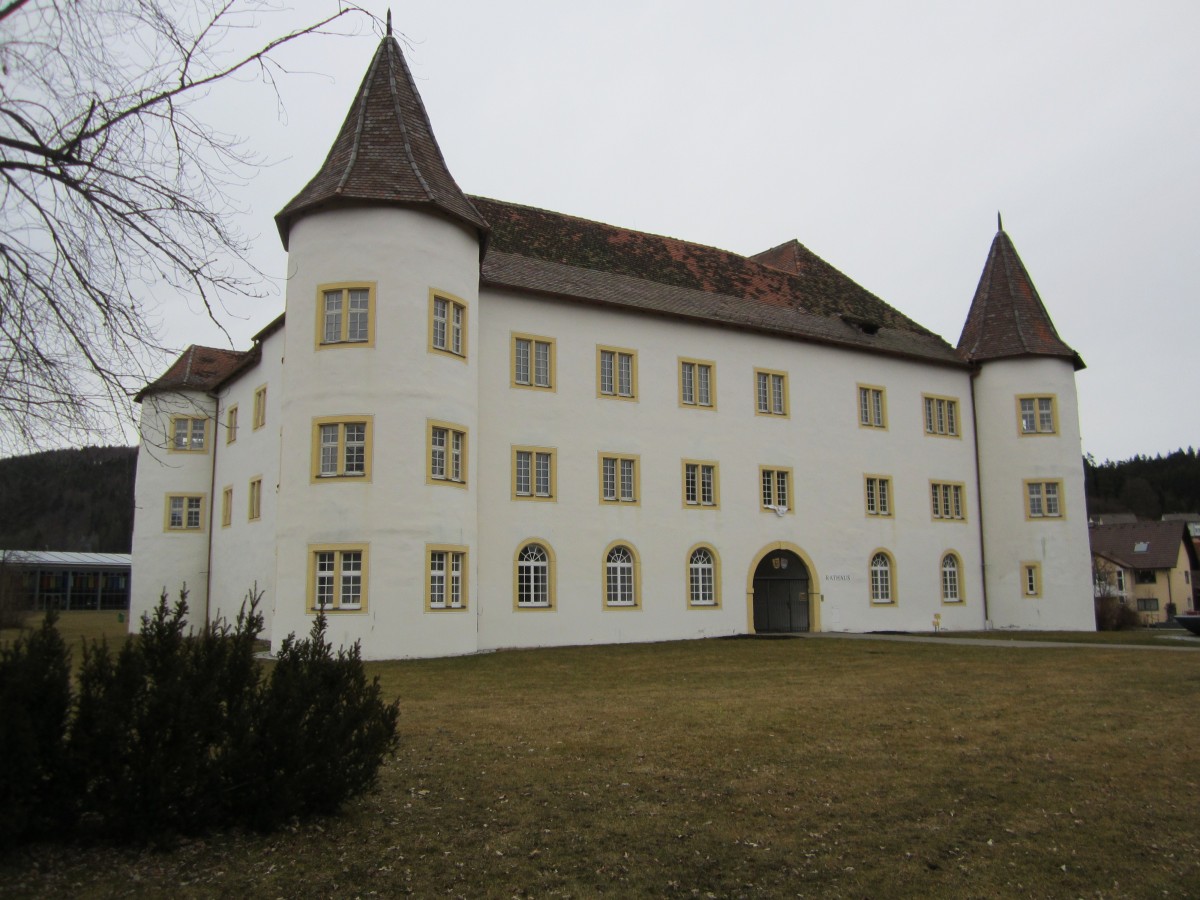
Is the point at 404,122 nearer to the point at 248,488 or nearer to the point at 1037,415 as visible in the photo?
the point at 248,488

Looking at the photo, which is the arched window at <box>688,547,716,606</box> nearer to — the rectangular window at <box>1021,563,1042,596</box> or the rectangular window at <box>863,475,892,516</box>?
the rectangular window at <box>863,475,892,516</box>

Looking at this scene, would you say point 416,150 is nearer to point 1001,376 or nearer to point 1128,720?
point 1128,720

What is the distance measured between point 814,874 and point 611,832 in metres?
1.56

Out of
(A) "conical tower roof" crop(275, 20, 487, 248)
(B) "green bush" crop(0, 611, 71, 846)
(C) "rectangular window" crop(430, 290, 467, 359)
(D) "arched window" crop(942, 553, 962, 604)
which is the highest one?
(A) "conical tower roof" crop(275, 20, 487, 248)

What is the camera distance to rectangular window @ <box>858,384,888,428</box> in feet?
111

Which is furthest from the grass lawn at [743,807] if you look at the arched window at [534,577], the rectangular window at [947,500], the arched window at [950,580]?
the rectangular window at [947,500]

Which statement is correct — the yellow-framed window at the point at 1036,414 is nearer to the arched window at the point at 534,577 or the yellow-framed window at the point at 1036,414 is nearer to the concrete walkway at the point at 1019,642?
the concrete walkway at the point at 1019,642

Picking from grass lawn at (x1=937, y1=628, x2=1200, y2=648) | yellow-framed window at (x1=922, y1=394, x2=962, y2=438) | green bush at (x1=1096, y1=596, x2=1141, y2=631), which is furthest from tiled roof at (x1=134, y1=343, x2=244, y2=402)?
green bush at (x1=1096, y1=596, x2=1141, y2=631)

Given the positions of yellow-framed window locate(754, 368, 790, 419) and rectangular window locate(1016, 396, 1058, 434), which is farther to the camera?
rectangular window locate(1016, 396, 1058, 434)

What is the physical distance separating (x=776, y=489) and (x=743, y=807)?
77.3 feet

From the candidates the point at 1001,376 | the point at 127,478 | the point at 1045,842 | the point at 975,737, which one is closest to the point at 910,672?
the point at 975,737

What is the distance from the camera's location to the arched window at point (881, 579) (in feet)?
108

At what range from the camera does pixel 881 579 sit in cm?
3325

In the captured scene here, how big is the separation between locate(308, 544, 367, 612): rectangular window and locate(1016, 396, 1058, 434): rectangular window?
24.2 m
